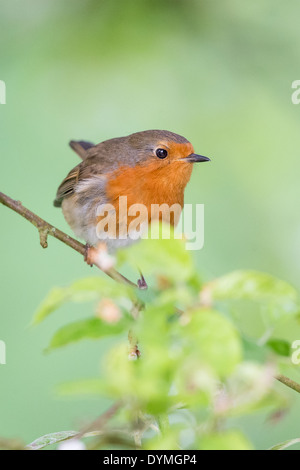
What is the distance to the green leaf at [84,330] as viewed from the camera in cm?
73

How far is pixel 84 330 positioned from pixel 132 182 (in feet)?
6.53

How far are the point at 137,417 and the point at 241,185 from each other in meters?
2.85

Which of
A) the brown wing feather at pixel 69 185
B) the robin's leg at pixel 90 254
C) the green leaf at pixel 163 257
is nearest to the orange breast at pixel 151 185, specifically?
the brown wing feather at pixel 69 185

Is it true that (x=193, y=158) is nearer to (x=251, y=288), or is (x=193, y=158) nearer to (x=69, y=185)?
(x=69, y=185)

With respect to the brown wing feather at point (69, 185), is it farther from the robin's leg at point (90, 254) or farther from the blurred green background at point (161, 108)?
the robin's leg at point (90, 254)

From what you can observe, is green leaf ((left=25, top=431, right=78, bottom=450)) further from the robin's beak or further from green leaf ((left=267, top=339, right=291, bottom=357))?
the robin's beak

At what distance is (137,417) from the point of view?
0.75m

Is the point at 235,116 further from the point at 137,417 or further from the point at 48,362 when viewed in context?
the point at 137,417

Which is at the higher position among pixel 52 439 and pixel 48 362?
pixel 48 362

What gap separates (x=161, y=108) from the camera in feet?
12.2

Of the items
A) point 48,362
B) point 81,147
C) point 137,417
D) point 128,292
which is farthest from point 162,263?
point 81,147

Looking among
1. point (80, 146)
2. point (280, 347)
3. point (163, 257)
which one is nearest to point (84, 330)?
point (163, 257)

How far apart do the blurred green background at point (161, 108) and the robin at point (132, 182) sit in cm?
54

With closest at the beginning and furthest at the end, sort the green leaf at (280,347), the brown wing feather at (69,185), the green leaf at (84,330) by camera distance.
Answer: the green leaf at (84,330) → the green leaf at (280,347) → the brown wing feather at (69,185)
